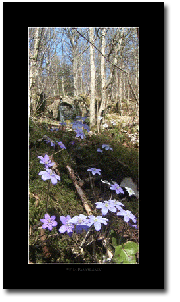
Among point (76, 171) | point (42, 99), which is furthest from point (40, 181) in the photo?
point (42, 99)

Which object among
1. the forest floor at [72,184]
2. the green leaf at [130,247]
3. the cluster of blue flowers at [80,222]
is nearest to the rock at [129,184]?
the forest floor at [72,184]

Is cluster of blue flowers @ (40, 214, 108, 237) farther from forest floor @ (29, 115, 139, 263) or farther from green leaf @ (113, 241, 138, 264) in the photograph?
green leaf @ (113, 241, 138, 264)

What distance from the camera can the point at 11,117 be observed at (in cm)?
180

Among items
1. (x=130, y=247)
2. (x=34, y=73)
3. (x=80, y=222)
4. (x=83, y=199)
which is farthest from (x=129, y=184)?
(x=34, y=73)

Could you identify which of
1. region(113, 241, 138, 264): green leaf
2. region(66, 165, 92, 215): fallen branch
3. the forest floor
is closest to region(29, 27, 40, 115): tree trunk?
the forest floor

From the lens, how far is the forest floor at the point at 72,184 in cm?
152

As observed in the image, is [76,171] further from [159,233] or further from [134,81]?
[134,81]

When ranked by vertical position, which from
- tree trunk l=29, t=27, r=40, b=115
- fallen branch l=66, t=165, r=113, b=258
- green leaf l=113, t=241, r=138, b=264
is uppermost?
tree trunk l=29, t=27, r=40, b=115

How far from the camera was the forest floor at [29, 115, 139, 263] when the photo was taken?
4.99 feet

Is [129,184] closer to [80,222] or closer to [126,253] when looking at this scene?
[126,253]

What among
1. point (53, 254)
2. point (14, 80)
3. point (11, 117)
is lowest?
point (53, 254)

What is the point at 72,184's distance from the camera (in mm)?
2088

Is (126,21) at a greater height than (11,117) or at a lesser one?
greater

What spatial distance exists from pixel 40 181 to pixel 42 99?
4.53 feet
